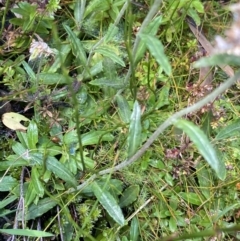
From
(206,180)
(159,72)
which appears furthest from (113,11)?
(206,180)

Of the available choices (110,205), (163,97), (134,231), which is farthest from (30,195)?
(163,97)

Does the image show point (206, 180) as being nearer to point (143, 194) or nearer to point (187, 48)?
point (143, 194)

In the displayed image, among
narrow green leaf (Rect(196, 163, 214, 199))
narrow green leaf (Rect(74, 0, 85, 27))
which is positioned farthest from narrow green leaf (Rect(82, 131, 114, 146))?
narrow green leaf (Rect(74, 0, 85, 27))

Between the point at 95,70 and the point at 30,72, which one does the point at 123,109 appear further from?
the point at 30,72

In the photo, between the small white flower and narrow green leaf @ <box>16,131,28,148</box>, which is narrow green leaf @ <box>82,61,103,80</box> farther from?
narrow green leaf @ <box>16,131,28,148</box>

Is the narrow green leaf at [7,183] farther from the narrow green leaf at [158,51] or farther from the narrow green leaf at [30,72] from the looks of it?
the narrow green leaf at [158,51]
